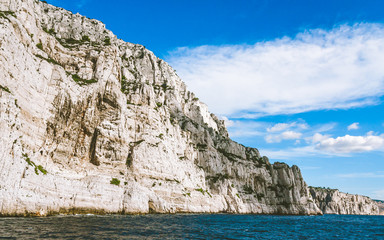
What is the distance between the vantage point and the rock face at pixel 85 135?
3659cm

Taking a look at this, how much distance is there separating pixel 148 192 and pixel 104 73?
102 feet

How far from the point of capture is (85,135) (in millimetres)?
57094

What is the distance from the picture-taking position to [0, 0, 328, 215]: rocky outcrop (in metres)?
→ 36.6

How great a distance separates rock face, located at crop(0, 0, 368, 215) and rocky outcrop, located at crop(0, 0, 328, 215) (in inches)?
7.5

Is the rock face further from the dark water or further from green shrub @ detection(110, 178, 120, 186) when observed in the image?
the dark water

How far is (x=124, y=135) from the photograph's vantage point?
6331 cm

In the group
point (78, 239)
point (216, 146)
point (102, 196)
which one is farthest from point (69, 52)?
point (216, 146)

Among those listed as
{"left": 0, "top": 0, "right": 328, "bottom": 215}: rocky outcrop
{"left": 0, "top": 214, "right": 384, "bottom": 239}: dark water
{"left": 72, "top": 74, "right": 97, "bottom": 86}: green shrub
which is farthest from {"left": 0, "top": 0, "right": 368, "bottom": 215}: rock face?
{"left": 0, "top": 214, "right": 384, "bottom": 239}: dark water

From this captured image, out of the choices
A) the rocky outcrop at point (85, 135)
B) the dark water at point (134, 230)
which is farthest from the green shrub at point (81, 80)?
the dark water at point (134, 230)

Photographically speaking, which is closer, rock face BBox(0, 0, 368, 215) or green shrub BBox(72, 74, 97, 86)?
rock face BBox(0, 0, 368, 215)

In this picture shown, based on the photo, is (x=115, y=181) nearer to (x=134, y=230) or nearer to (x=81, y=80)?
(x=81, y=80)

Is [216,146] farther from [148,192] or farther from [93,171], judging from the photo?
[93,171]

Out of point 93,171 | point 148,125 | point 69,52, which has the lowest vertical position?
point 93,171

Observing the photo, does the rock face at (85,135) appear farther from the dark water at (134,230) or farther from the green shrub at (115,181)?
the dark water at (134,230)
